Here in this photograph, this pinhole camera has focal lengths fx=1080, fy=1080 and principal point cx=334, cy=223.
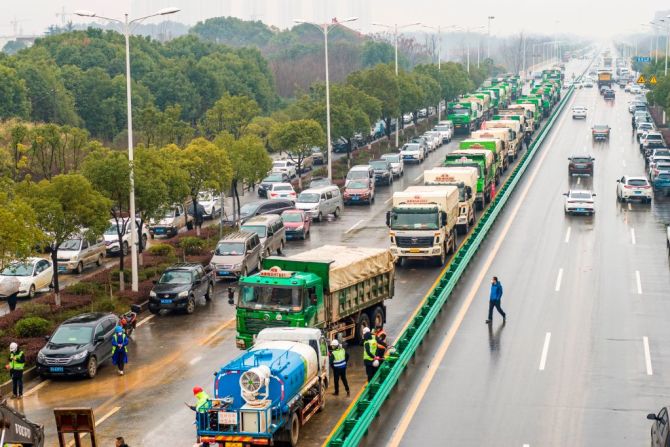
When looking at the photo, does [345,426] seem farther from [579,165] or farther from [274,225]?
[579,165]

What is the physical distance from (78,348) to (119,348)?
3.69 ft

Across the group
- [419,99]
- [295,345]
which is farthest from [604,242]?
[419,99]

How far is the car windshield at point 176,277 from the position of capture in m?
37.9

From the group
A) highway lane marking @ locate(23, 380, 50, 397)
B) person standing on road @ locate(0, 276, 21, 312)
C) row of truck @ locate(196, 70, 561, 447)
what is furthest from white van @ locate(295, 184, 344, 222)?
highway lane marking @ locate(23, 380, 50, 397)

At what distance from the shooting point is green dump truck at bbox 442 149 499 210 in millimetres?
56969

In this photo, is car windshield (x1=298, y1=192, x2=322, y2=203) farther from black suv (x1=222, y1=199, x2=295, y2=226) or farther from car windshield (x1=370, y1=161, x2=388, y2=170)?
car windshield (x1=370, y1=161, x2=388, y2=170)

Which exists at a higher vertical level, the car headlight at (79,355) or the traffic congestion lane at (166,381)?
the car headlight at (79,355)

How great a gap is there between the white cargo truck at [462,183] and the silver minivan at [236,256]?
1012 cm

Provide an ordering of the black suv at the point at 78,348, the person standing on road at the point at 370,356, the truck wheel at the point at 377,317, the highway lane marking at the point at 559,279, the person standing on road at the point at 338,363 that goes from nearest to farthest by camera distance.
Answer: the person standing on road at the point at 338,363
the person standing on road at the point at 370,356
the black suv at the point at 78,348
the truck wheel at the point at 377,317
the highway lane marking at the point at 559,279

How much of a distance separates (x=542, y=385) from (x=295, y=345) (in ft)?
21.8

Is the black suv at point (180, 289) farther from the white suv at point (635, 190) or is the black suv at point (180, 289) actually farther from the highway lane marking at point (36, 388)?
the white suv at point (635, 190)

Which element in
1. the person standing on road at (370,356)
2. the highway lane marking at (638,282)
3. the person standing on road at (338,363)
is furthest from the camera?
the highway lane marking at (638,282)

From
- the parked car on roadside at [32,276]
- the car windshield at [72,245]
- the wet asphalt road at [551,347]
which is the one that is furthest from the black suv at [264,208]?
the parked car on roadside at [32,276]

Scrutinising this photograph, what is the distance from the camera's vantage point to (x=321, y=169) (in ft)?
252
